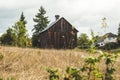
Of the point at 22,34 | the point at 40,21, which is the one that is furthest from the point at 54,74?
the point at 40,21

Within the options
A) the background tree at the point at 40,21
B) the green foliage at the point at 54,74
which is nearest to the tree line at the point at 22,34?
the background tree at the point at 40,21

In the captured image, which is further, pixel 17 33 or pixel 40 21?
pixel 40 21

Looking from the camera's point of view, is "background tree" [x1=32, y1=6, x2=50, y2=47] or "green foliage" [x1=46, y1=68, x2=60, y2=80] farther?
"background tree" [x1=32, y1=6, x2=50, y2=47]

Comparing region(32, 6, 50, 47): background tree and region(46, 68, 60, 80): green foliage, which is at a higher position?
region(32, 6, 50, 47): background tree

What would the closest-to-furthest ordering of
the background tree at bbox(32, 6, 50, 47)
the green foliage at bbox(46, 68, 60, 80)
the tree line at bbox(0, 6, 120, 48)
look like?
the green foliage at bbox(46, 68, 60, 80)
the tree line at bbox(0, 6, 120, 48)
the background tree at bbox(32, 6, 50, 47)

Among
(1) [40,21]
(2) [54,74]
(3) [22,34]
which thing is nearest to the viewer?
(2) [54,74]

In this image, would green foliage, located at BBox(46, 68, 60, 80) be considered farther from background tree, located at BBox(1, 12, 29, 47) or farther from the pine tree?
the pine tree

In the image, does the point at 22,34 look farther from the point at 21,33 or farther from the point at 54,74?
the point at 54,74

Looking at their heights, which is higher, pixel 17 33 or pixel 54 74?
pixel 17 33

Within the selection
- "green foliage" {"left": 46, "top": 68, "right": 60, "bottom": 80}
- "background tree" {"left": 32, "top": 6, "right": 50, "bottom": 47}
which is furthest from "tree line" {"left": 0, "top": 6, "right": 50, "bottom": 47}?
"green foliage" {"left": 46, "top": 68, "right": 60, "bottom": 80}

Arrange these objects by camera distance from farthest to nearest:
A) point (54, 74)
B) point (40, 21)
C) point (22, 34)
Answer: point (40, 21)
point (22, 34)
point (54, 74)

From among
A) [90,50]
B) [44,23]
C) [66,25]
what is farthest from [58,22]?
[90,50]

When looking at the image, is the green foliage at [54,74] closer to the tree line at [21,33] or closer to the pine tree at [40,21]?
the tree line at [21,33]

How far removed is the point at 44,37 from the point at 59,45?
6.75 meters
